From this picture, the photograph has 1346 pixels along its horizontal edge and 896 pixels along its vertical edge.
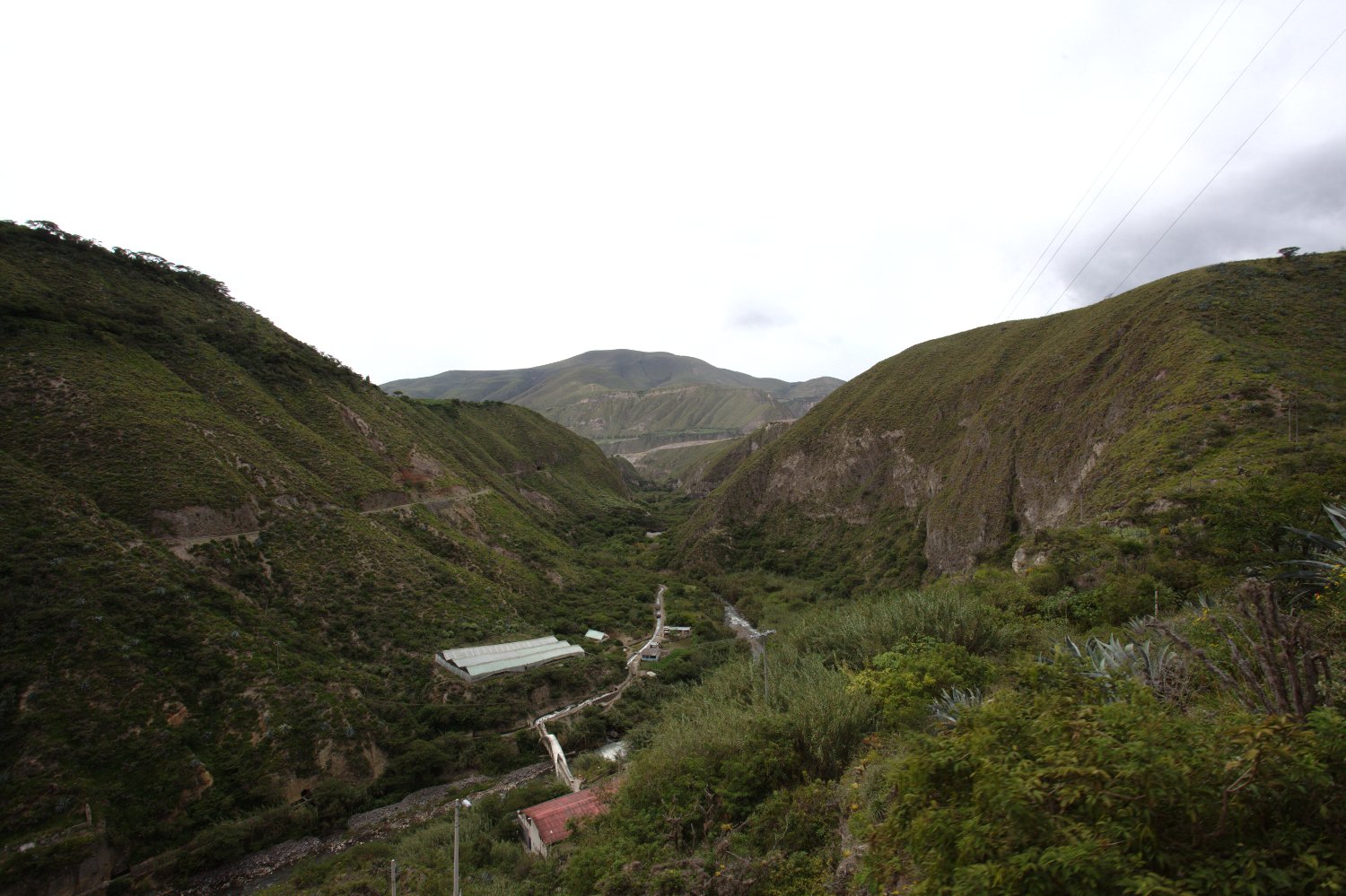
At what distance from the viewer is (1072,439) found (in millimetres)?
39906

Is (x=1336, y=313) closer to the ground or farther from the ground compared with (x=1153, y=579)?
farther from the ground

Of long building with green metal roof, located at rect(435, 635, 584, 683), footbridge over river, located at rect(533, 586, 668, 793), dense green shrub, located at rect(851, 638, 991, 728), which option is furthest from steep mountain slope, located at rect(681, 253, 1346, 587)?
long building with green metal roof, located at rect(435, 635, 584, 683)

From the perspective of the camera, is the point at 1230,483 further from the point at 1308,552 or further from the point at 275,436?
the point at 275,436

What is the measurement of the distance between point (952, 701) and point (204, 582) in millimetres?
37993

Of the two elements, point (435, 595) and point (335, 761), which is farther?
point (435, 595)

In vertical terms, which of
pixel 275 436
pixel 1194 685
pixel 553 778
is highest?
pixel 275 436

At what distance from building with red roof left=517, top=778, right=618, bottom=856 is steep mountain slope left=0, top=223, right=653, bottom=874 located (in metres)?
10.7

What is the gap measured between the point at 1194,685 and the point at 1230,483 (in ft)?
57.7

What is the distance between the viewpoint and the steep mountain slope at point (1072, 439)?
2219 cm

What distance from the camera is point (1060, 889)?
4.11 metres

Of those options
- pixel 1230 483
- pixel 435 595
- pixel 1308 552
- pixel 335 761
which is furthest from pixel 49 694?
pixel 1230 483

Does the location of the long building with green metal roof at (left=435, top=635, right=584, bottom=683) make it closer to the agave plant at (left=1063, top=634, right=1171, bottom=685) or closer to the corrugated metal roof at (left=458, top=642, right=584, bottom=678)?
the corrugated metal roof at (left=458, top=642, right=584, bottom=678)

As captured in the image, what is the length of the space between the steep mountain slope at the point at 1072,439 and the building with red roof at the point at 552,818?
71.5ft

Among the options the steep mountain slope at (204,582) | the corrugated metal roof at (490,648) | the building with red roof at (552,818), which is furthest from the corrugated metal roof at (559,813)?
the corrugated metal roof at (490,648)
